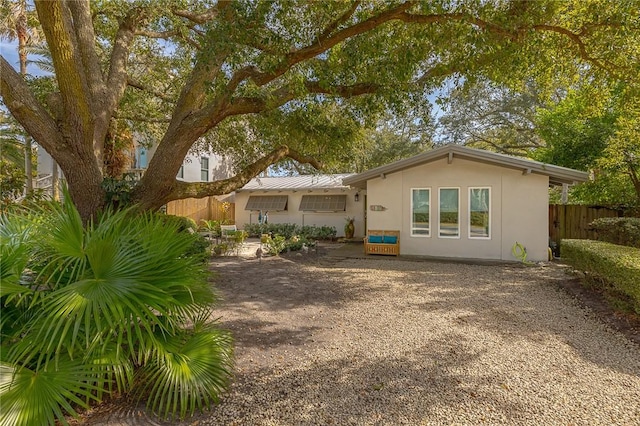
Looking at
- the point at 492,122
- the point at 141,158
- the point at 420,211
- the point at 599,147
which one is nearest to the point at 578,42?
the point at 420,211

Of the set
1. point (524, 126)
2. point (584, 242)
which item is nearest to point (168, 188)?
point (584, 242)

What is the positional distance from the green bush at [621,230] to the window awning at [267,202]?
43.0 ft

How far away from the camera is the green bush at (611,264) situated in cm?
503

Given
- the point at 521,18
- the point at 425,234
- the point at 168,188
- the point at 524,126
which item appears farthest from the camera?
the point at 524,126

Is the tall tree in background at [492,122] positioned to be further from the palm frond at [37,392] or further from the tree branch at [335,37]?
the palm frond at [37,392]

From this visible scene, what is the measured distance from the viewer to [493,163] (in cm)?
1038

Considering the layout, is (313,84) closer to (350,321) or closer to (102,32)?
(350,321)

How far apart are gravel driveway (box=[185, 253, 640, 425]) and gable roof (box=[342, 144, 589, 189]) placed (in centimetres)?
390

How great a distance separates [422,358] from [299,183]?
1528 centimetres

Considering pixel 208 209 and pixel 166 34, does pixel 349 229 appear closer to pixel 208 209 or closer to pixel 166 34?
pixel 208 209

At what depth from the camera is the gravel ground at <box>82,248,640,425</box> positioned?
9.70 ft

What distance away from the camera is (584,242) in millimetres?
7836

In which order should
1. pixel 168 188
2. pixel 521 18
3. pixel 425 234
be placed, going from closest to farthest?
pixel 521 18 → pixel 168 188 → pixel 425 234

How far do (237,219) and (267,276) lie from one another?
38.8 feet
